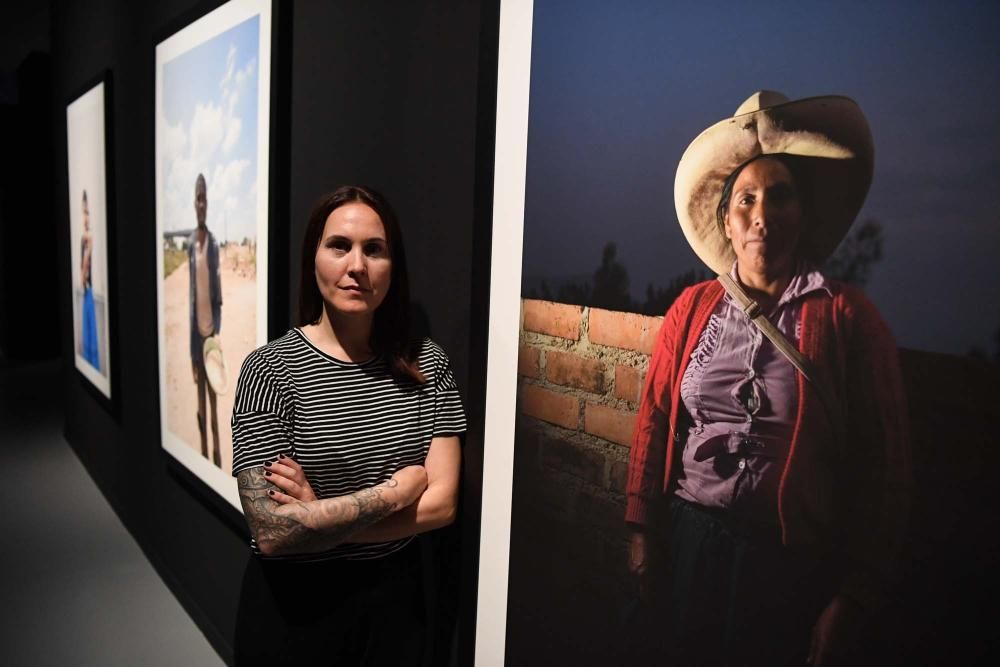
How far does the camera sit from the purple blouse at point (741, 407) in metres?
1.03

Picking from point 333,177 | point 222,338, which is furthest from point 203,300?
point 333,177

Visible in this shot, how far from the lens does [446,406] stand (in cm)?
166

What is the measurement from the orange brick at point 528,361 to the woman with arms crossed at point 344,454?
25 cm

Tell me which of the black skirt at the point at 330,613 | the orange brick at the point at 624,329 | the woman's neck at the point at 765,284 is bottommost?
the black skirt at the point at 330,613

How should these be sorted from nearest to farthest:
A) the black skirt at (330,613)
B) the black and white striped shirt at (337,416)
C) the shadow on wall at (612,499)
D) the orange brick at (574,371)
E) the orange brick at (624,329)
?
the shadow on wall at (612,499), the orange brick at (624,329), the orange brick at (574,371), the black and white striped shirt at (337,416), the black skirt at (330,613)

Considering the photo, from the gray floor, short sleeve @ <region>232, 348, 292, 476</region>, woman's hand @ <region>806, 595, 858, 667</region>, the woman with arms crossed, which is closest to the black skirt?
the woman with arms crossed

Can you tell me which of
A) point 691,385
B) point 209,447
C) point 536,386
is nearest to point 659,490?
point 691,385

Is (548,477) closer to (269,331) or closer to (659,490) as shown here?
(659,490)

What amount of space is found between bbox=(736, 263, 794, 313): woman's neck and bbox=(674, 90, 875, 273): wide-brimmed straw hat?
31 millimetres

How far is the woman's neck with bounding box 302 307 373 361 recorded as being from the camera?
5.38ft

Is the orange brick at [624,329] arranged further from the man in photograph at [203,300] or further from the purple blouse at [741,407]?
the man in photograph at [203,300]

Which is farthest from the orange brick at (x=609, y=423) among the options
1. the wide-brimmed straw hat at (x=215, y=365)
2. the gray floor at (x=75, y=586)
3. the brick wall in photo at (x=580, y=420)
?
the gray floor at (x=75, y=586)

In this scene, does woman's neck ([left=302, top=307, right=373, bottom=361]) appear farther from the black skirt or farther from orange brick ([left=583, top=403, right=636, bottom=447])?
orange brick ([left=583, top=403, right=636, bottom=447])

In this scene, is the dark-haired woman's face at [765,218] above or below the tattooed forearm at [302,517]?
above
